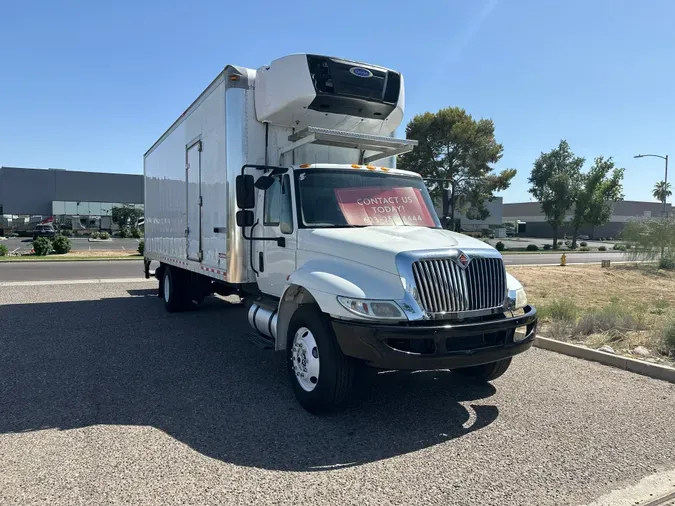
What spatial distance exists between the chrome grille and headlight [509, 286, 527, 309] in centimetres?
16

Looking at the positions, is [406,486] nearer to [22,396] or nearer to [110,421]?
[110,421]

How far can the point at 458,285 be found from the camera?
462cm

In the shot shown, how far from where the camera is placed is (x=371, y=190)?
595cm

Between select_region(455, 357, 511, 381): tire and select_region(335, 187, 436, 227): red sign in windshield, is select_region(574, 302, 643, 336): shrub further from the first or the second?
select_region(335, 187, 436, 227): red sign in windshield

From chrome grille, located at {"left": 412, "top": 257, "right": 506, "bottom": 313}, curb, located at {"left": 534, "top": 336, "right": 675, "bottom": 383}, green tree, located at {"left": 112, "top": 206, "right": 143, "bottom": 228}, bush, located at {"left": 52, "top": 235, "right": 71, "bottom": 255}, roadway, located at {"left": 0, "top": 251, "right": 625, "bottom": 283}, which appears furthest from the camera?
green tree, located at {"left": 112, "top": 206, "right": 143, "bottom": 228}

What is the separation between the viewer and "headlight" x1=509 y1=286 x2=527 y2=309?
5004 mm

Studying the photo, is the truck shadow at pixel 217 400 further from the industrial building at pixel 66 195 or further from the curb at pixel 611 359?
the industrial building at pixel 66 195

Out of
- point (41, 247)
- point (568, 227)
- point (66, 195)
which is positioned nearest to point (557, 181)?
point (568, 227)

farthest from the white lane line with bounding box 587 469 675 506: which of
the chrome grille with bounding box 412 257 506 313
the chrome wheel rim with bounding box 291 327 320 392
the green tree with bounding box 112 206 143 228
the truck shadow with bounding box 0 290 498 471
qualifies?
the green tree with bounding box 112 206 143 228

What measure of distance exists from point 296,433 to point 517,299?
2.47 metres

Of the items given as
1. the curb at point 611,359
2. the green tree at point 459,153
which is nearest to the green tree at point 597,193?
the green tree at point 459,153

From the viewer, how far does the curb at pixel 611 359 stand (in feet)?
20.4

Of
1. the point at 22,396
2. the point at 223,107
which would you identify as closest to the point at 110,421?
the point at 22,396

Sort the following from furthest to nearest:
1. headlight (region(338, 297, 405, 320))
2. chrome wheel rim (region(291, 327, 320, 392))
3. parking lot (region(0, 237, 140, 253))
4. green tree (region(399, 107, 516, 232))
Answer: green tree (region(399, 107, 516, 232)), parking lot (region(0, 237, 140, 253)), chrome wheel rim (region(291, 327, 320, 392)), headlight (region(338, 297, 405, 320))
